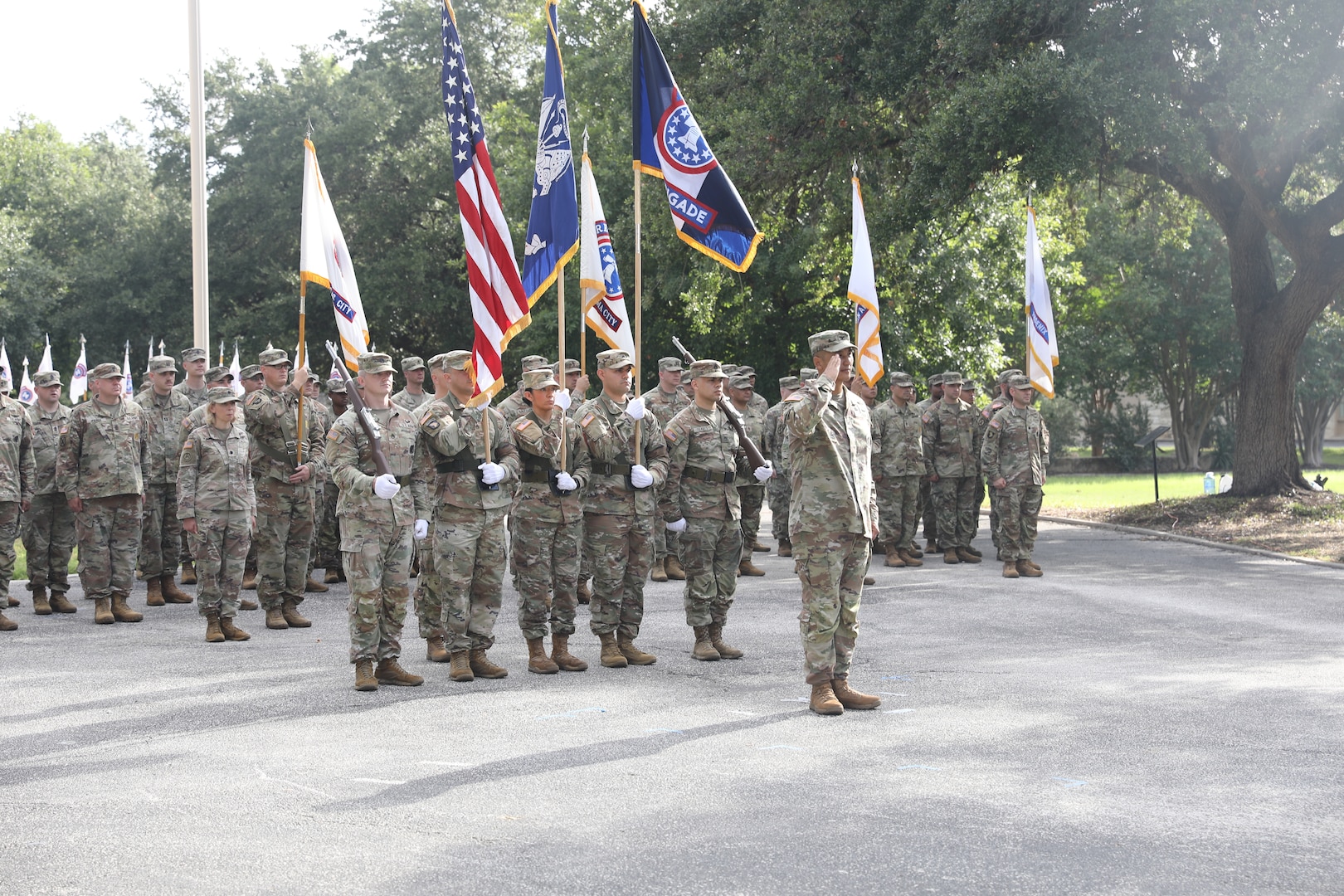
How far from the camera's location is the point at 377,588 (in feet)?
28.5

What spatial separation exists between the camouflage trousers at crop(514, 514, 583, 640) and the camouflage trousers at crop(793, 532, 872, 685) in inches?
74.1

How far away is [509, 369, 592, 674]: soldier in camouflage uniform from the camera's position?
30.0ft

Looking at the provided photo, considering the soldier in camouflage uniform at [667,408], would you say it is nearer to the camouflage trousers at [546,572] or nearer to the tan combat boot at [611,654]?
the tan combat boot at [611,654]

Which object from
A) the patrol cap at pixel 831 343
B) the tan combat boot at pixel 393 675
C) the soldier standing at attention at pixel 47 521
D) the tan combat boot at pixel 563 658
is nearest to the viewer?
the patrol cap at pixel 831 343

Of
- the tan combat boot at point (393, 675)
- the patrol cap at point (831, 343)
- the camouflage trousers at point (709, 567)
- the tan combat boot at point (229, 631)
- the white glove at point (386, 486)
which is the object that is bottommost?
the tan combat boot at point (393, 675)

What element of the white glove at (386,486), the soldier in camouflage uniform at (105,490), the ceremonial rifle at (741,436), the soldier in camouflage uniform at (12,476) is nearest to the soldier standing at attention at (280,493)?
the soldier in camouflage uniform at (105,490)

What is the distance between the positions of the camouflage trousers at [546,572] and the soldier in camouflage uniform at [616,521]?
189 mm

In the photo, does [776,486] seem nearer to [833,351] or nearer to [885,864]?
[833,351]

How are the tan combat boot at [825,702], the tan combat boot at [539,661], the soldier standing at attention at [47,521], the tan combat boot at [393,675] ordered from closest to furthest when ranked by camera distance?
1. the tan combat boot at [825,702]
2. the tan combat boot at [393,675]
3. the tan combat boot at [539,661]
4. the soldier standing at attention at [47,521]

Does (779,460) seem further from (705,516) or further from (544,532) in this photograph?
(544,532)

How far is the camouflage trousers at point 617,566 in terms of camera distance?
934 centimetres

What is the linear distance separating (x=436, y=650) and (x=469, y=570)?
120cm

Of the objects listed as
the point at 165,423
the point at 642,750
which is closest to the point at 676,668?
the point at 642,750

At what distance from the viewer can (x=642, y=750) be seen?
690 centimetres
